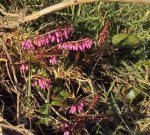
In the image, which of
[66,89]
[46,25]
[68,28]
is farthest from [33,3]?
[66,89]

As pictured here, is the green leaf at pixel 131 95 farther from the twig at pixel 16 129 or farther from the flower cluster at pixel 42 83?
the twig at pixel 16 129

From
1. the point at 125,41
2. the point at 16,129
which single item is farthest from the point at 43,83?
the point at 125,41

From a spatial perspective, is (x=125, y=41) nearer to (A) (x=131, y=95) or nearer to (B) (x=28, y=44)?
(A) (x=131, y=95)

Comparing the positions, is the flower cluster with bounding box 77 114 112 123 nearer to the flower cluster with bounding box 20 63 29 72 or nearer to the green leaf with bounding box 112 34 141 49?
the flower cluster with bounding box 20 63 29 72

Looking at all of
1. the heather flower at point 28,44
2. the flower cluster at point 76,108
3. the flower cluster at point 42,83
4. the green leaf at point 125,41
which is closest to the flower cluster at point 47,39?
the heather flower at point 28,44

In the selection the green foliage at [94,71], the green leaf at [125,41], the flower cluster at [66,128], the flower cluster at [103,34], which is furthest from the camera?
the green leaf at [125,41]

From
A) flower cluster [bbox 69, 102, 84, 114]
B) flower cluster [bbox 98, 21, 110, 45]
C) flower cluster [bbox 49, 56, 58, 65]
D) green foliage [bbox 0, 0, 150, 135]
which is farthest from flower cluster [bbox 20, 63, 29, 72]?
flower cluster [bbox 98, 21, 110, 45]
